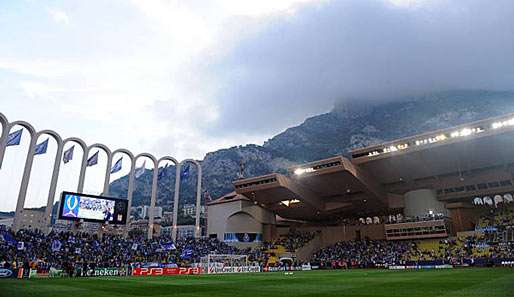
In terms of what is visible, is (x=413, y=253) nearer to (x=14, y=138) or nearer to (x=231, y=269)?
(x=231, y=269)

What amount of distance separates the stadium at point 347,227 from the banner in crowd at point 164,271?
6.0 inches

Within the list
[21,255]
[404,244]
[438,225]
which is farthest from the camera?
[404,244]

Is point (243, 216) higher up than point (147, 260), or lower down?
higher up

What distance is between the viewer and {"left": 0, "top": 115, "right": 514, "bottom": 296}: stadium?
48938 millimetres

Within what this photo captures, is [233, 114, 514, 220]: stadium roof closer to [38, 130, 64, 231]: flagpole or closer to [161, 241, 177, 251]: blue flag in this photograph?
[161, 241, 177, 251]: blue flag

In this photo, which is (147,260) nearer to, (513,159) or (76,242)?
(76,242)

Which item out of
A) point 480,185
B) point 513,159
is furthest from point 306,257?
point 513,159

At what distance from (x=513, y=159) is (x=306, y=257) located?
140 feet

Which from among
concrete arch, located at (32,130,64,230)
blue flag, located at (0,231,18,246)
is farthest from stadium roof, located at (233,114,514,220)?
blue flag, located at (0,231,18,246)

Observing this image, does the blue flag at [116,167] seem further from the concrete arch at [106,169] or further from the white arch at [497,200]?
the white arch at [497,200]

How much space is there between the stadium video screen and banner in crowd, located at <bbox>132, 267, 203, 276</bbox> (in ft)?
41.2

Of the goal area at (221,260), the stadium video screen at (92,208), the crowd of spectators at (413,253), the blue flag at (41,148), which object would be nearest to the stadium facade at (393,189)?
the crowd of spectators at (413,253)

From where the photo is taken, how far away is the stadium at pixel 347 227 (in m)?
48.9

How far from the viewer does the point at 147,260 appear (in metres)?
56.9
